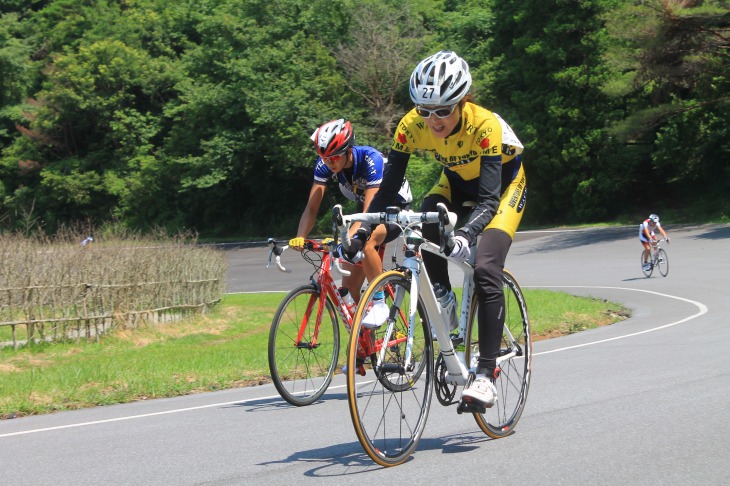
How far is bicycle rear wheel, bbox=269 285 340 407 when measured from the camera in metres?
7.77

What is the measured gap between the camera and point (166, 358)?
13414 mm

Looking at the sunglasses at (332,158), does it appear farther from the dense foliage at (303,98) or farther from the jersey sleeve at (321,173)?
the dense foliage at (303,98)

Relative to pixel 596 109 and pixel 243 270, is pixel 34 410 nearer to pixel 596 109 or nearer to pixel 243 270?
pixel 243 270

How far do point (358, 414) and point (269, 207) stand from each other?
54546 mm

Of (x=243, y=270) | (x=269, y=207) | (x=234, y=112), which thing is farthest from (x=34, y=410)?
(x=269, y=207)

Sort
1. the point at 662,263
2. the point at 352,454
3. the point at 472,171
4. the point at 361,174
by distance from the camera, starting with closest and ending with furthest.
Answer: the point at 352,454 < the point at 472,171 < the point at 361,174 < the point at 662,263

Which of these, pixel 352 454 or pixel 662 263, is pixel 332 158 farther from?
pixel 662 263

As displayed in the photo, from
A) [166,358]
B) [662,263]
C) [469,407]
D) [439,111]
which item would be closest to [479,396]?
[469,407]

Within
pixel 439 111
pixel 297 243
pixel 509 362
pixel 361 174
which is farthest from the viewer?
pixel 361 174

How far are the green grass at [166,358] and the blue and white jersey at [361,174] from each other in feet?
8.93

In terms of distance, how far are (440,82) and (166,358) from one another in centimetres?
896

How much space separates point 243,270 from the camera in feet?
119

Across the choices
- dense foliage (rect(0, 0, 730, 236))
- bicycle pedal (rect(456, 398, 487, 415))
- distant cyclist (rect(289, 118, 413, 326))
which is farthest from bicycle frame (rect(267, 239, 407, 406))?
dense foliage (rect(0, 0, 730, 236))

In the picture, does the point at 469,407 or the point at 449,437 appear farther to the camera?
the point at 449,437
